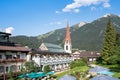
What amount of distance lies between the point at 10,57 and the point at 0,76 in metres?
6.22

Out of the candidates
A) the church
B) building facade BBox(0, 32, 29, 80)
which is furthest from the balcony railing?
building facade BBox(0, 32, 29, 80)

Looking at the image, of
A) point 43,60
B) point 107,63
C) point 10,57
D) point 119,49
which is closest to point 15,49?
point 10,57

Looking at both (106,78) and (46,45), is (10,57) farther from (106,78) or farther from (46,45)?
(46,45)

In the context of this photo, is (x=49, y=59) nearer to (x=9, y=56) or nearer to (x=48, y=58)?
(x=48, y=58)

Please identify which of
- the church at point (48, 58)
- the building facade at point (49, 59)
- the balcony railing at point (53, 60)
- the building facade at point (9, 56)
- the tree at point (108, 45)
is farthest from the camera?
the tree at point (108, 45)

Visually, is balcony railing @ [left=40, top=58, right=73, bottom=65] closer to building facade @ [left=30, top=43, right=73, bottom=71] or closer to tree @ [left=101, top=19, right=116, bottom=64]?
building facade @ [left=30, top=43, right=73, bottom=71]

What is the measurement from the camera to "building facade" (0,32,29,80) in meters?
44.6

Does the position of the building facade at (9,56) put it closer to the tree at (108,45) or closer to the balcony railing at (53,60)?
the balcony railing at (53,60)

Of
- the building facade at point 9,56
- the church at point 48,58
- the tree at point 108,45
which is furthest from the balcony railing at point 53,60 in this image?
the tree at point 108,45

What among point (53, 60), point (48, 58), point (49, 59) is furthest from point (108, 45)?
point (48, 58)

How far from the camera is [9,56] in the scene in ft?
155

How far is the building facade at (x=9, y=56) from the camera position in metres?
44.6

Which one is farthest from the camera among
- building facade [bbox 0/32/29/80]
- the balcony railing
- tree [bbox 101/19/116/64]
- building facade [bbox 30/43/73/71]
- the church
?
tree [bbox 101/19/116/64]

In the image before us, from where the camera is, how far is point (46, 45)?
3287 inches
